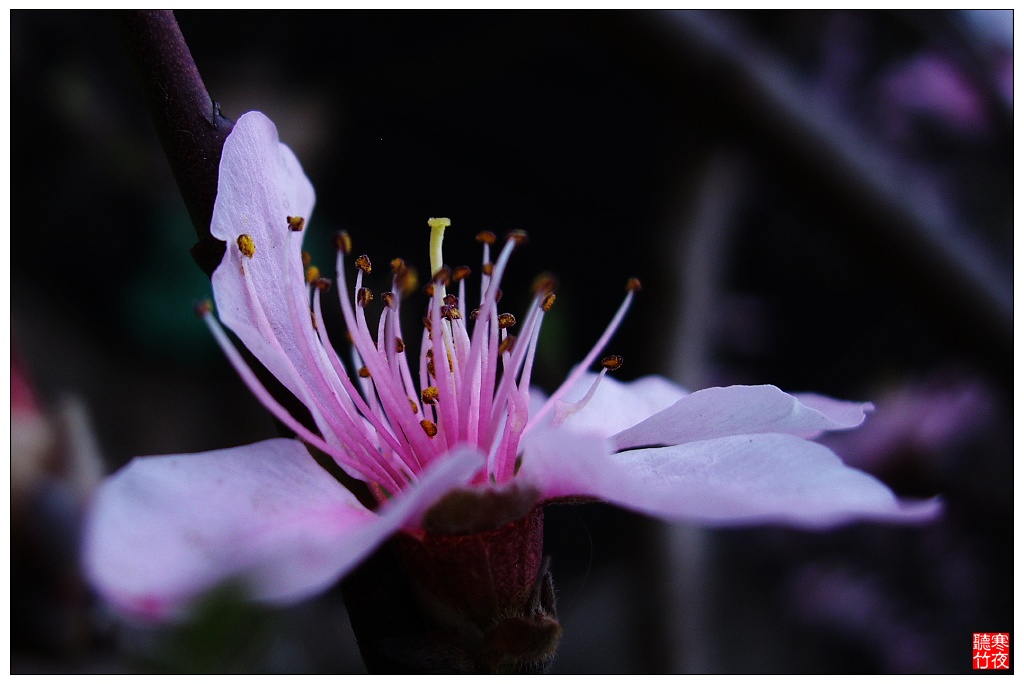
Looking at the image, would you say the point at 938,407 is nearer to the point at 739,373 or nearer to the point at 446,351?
the point at 739,373

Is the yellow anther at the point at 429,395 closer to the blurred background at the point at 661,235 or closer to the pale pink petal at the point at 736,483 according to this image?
the pale pink petal at the point at 736,483

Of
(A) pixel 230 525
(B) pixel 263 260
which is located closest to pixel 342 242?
(B) pixel 263 260

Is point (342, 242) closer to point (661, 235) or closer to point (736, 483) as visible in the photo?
point (736, 483)

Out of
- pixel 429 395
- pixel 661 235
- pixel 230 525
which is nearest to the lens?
pixel 230 525

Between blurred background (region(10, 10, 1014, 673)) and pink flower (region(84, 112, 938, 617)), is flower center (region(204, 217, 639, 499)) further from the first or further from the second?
blurred background (region(10, 10, 1014, 673))

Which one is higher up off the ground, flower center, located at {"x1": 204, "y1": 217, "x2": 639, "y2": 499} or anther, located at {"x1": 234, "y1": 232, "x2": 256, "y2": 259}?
anther, located at {"x1": 234, "y1": 232, "x2": 256, "y2": 259}

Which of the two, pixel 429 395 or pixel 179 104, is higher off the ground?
pixel 179 104

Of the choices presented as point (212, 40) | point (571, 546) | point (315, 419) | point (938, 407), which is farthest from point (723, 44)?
point (212, 40)

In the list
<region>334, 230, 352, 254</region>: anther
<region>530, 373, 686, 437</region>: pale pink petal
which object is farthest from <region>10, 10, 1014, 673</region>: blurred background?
<region>334, 230, 352, 254</region>: anther
